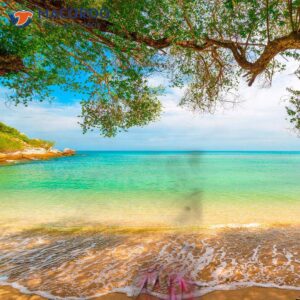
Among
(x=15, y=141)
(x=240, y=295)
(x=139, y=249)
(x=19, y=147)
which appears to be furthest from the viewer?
(x=19, y=147)

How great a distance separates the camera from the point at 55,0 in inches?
255

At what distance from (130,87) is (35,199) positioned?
13.0 meters

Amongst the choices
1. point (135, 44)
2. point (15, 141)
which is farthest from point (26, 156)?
point (135, 44)

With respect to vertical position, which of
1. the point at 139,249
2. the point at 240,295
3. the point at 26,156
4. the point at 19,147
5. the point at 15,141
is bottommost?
the point at 139,249

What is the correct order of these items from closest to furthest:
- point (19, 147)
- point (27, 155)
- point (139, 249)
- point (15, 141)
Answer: point (139, 249) → point (27, 155) → point (15, 141) → point (19, 147)

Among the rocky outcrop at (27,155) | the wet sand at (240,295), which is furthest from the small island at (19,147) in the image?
the wet sand at (240,295)

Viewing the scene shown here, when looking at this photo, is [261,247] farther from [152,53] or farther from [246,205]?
[246,205]

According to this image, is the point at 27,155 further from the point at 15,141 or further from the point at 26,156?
the point at 15,141

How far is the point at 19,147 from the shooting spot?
64.7 meters

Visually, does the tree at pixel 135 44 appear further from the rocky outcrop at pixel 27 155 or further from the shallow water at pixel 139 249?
the rocky outcrop at pixel 27 155

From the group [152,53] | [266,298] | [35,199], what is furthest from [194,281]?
[35,199]

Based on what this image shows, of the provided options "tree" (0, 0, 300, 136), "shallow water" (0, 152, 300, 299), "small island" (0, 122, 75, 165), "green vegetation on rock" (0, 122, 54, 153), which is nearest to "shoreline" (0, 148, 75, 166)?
"small island" (0, 122, 75, 165)

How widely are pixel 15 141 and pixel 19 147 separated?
1.65 m

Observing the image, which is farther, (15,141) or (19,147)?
(19,147)
